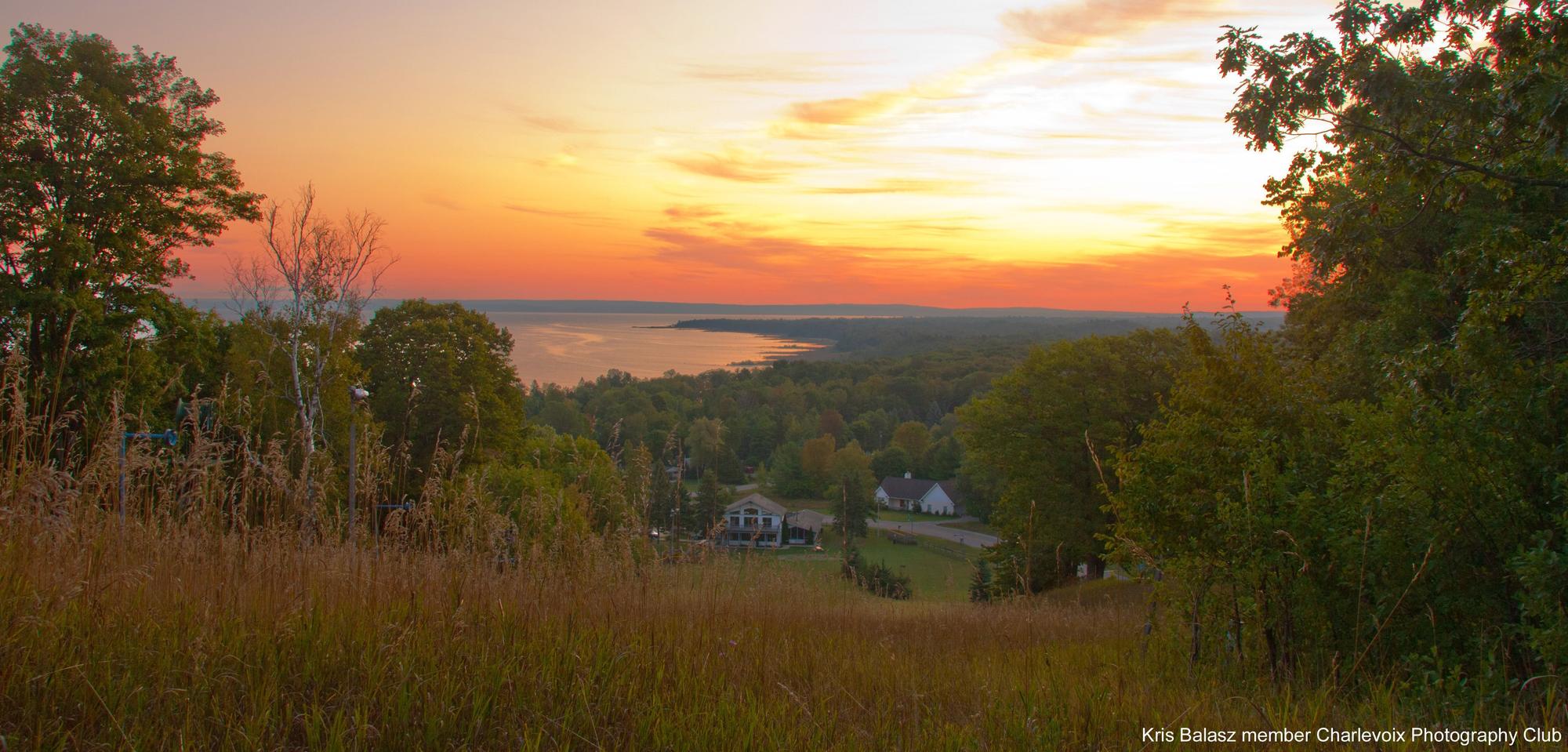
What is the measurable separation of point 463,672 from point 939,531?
61470mm

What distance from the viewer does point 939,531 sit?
62.5m

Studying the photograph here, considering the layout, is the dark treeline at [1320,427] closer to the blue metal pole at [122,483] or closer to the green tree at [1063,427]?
the blue metal pole at [122,483]

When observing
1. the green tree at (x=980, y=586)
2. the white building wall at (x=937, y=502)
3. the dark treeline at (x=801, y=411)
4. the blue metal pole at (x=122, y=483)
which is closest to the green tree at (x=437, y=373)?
the dark treeline at (x=801, y=411)

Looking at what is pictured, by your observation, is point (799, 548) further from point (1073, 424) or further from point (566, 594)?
point (1073, 424)

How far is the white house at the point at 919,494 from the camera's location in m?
77.9

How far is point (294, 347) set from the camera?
23.8 metres

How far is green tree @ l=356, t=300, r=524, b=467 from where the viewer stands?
30.5 meters

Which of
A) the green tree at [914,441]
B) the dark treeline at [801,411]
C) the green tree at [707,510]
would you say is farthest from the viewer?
the green tree at [914,441]

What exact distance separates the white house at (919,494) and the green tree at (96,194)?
6135cm

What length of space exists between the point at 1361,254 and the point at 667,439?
278 inches

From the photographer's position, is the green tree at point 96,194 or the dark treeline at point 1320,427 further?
the green tree at point 96,194

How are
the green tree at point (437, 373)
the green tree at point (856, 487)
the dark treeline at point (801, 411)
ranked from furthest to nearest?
1. the dark treeline at point (801, 411)
2. the green tree at point (856, 487)
3. the green tree at point (437, 373)

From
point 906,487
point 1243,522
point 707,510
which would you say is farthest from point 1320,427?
point 906,487

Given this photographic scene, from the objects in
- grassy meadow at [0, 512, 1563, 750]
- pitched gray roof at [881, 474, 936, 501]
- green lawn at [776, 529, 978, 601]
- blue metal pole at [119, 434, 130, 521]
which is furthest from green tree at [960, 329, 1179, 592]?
pitched gray roof at [881, 474, 936, 501]
